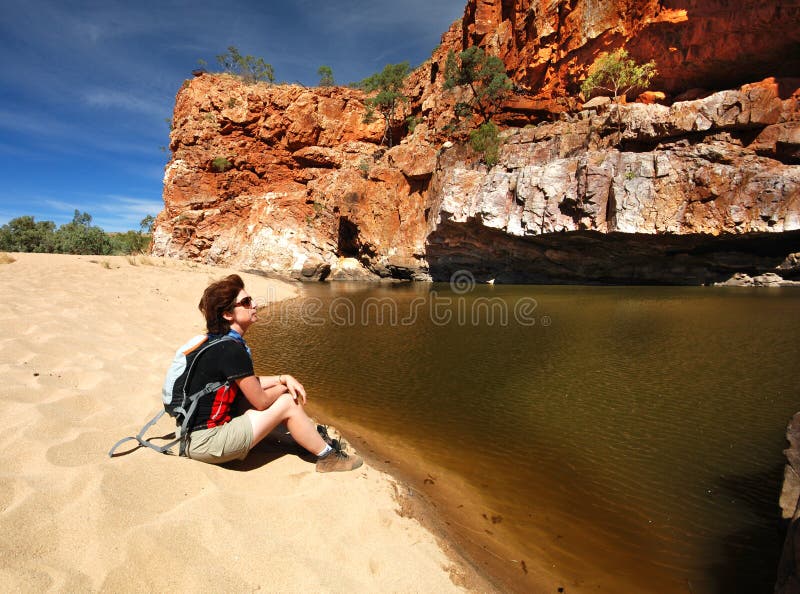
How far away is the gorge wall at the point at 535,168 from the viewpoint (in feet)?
65.9

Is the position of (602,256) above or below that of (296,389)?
above

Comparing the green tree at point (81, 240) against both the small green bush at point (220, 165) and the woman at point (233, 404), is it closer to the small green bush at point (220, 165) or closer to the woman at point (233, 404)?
the small green bush at point (220, 165)

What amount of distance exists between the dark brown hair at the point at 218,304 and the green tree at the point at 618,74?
29.5 m

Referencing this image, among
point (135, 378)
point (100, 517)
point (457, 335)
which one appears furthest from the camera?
→ point (457, 335)

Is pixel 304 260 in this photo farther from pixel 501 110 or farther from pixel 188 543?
pixel 188 543

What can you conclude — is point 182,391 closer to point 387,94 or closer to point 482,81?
point 482,81

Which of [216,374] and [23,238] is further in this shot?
[23,238]

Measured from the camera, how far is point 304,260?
33.5m

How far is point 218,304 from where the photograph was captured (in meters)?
3.07

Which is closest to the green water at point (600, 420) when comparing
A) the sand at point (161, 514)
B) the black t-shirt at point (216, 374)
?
the sand at point (161, 514)

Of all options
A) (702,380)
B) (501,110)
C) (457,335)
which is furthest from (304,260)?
(702,380)

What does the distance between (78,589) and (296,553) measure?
1.01 m

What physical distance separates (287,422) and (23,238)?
42079 millimetres

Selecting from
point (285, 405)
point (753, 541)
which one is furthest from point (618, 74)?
point (285, 405)
